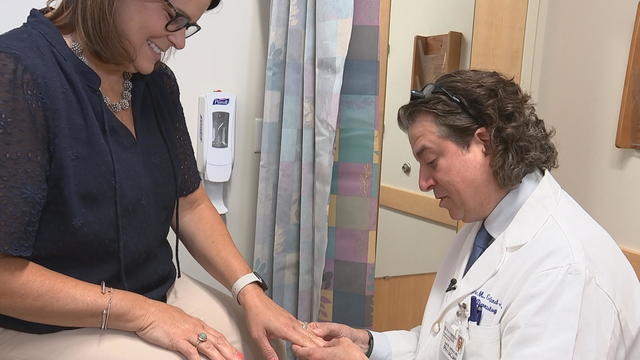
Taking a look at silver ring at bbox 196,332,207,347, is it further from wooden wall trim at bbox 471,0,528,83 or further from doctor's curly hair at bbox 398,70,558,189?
wooden wall trim at bbox 471,0,528,83

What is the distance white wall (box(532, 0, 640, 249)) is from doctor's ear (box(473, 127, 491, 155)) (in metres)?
1.01

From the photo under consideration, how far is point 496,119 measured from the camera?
3.92 feet

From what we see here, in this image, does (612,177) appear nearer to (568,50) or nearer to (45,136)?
(568,50)

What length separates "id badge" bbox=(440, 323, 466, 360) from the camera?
1158 millimetres

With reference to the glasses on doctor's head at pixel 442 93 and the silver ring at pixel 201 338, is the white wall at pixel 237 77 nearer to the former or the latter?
the glasses on doctor's head at pixel 442 93

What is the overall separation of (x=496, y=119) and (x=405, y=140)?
1170 millimetres

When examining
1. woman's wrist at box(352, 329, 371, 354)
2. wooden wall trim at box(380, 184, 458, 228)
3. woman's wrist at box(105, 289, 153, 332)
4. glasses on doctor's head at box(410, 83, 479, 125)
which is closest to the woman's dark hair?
woman's wrist at box(105, 289, 153, 332)

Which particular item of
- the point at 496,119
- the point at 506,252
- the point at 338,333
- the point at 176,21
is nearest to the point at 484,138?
the point at 496,119

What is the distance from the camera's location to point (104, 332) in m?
0.98

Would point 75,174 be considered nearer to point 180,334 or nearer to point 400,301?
point 180,334

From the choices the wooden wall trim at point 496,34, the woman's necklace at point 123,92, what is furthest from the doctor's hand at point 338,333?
the wooden wall trim at point 496,34

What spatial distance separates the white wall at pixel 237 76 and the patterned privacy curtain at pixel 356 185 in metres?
0.39

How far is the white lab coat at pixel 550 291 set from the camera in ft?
3.33

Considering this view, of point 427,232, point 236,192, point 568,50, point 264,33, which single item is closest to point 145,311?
point 236,192
